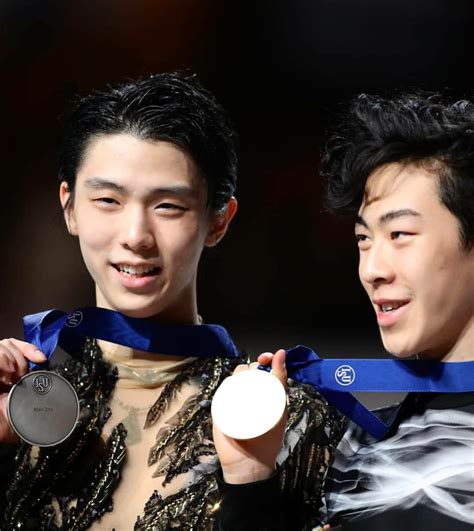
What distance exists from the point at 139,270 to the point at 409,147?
0.63m

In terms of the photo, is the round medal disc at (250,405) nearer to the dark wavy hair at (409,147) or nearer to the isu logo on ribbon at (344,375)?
the isu logo on ribbon at (344,375)

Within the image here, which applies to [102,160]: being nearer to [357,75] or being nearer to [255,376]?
[255,376]

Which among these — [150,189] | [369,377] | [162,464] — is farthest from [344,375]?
[150,189]

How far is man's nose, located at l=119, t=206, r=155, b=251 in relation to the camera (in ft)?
7.83

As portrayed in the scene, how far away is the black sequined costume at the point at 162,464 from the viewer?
234 centimetres

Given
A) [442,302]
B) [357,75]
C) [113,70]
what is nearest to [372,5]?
[357,75]

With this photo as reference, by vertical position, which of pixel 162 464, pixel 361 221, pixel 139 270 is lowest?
pixel 162 464

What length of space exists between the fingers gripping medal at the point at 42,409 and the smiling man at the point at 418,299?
0.56m

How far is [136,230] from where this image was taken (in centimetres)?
239

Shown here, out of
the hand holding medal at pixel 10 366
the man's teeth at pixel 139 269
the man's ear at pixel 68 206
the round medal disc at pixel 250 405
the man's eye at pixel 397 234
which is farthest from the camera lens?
the man's ear at pixel 68 206

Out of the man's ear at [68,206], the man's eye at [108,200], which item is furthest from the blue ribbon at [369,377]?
the man's ear at [68,206]

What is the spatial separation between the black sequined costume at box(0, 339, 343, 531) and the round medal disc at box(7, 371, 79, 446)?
0.16 metres

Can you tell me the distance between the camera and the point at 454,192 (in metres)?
2.20

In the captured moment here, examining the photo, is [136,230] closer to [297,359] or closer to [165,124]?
[165,124]
